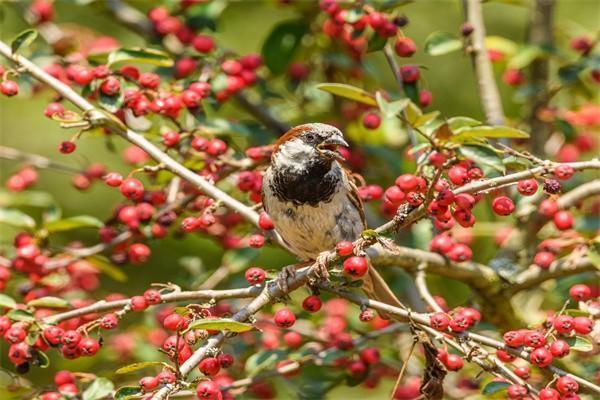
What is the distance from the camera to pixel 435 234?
3.29 meters

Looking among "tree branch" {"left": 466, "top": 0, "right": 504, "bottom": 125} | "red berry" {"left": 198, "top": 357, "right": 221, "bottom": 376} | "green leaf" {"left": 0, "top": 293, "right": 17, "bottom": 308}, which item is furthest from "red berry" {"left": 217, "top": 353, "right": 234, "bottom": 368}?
"tree branch" {"left": 466, "top": 0, "right": 504, "bottom": 125}

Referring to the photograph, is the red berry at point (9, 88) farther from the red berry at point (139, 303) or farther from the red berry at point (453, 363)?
the red berry at point (453, 363)

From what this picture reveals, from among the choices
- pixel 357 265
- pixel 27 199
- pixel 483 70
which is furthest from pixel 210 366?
pixel 483 70

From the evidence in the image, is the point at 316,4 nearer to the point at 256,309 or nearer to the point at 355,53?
the point at 355,53

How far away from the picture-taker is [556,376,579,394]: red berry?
2.38 metres

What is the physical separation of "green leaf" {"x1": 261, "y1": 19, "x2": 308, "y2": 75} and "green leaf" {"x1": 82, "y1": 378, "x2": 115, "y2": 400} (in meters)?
1.53

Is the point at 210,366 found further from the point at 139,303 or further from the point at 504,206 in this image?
the point at 504,206

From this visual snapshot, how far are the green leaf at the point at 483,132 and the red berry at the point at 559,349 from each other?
57cm

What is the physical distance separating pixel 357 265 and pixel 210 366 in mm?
452

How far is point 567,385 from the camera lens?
2.38m

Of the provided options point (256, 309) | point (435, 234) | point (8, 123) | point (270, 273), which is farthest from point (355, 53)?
point (8, 123)

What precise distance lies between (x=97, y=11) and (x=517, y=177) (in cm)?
242

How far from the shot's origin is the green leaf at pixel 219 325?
2.25 m

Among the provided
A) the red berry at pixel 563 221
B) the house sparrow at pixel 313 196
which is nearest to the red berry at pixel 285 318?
the house sparrow at pixel 313 196
